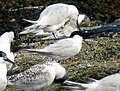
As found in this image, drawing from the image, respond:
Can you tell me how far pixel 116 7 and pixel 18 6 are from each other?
3497 mm

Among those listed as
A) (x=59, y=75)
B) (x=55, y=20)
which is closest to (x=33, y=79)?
(x=59, y=75)


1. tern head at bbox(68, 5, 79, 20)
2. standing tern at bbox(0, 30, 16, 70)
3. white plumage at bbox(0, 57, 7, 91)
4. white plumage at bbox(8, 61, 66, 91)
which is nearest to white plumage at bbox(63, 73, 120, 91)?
white plumage at bbox(8, 61, 66, 91)

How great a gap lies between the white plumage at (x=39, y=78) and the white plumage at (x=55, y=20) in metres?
4.30

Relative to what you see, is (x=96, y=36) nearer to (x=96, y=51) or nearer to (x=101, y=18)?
(x=96, y=51)

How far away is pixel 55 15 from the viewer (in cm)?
1530

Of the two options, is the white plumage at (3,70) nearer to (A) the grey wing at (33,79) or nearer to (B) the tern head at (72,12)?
(A) the grey wing at (33,79)

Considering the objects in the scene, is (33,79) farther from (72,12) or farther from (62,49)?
(72,12)

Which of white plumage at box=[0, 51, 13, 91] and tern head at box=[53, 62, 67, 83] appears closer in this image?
white plumage at box=[0, 51, 13, 91]

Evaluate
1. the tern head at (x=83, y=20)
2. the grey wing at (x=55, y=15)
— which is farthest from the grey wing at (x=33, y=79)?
the tern head at (x=83, y=20)

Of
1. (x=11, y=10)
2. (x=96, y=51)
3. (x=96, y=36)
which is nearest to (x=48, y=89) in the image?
(x=96, y=51)

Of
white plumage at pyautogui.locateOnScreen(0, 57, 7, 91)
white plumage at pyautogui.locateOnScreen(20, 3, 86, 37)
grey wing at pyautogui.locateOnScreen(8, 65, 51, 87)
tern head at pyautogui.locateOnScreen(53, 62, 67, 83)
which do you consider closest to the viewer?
white plumage at pyautogui.locateOnScreen(0, 57, 7, 91)

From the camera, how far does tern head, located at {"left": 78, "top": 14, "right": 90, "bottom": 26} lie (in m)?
17.2

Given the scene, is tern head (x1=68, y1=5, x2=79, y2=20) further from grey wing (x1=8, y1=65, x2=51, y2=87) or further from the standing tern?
grey wing (x1=8, y1=65, x2=51, y2=87)

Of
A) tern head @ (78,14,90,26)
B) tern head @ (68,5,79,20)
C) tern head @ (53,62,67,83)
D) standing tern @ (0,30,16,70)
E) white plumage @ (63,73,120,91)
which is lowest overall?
white plumage @ (63,73,120,91)
